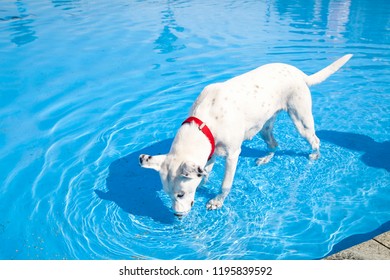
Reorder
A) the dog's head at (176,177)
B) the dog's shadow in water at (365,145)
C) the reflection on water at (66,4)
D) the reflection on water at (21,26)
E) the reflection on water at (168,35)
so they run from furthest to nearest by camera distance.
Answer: the reflection on water at (66,4) < the reflection on water at (21,26) < the reflection on water at (168,35) < the dog's shadow in water at (365,145) < the dog's head at (176,177)

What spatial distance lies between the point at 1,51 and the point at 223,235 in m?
9.80

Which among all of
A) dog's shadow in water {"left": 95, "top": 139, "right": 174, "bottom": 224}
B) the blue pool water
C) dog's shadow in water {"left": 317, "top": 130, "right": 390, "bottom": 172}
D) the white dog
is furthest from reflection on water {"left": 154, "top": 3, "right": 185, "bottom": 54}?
the white dog

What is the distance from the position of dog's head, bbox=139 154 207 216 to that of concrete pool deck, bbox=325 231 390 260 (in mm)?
1446

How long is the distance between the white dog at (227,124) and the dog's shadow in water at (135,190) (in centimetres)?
68

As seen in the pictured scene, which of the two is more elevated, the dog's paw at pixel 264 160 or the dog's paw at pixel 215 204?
the dog's paw at pixel 215 204

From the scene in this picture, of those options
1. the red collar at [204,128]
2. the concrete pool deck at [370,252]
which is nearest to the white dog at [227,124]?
the red collar at [204,128]

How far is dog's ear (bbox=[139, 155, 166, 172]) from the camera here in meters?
3.33

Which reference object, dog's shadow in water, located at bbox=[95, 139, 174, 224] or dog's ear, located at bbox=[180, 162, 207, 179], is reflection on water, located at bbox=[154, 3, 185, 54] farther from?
dog's ear, located at bbox=[180, 162, 207, 179]

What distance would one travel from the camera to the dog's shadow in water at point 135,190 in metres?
4.49

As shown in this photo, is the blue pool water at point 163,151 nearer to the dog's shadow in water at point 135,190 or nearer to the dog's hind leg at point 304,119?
the dog's shadow in water at point 135,190

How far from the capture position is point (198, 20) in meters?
14.5

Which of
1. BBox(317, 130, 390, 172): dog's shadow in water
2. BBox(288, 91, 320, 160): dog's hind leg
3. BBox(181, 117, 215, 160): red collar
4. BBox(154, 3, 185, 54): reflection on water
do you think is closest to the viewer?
BBox(181, 117, 215, 160): red collar

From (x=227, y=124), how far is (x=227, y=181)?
77 centimetres
